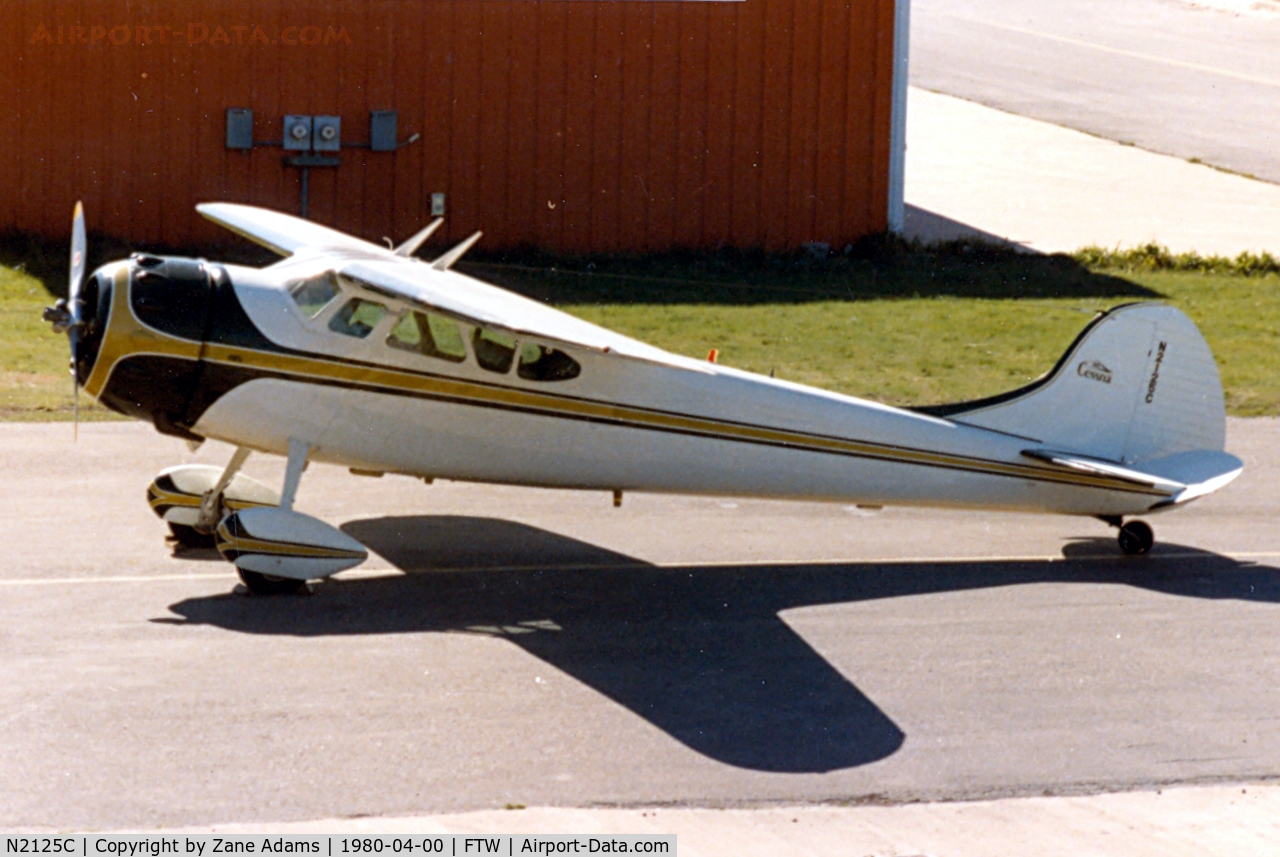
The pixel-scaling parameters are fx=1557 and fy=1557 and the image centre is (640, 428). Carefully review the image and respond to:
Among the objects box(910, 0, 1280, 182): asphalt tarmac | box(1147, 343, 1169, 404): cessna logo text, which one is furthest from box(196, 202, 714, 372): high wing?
box(910, 0, 1280, 182): asphalt tarmac

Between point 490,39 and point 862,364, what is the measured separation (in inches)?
337

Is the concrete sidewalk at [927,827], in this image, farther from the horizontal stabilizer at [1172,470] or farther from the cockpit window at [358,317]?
the cockpit window at [358,317]

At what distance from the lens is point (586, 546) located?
1241cm

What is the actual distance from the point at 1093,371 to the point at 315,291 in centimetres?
607

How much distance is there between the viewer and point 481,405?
36.4 ft

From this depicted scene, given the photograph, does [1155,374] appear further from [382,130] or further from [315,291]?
[382,130]

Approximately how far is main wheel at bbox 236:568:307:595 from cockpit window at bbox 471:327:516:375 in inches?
79.6

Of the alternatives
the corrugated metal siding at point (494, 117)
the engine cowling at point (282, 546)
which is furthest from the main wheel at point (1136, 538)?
the corrugated metal siding at point (494, 117)

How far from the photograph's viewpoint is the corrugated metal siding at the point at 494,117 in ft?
75.4

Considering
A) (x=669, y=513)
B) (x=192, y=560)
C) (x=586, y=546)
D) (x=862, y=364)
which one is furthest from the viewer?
(x=862, y=364)

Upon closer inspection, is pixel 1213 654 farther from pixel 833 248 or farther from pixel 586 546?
→ pixel 833 248

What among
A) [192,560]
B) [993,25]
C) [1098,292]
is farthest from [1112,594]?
[993,25]

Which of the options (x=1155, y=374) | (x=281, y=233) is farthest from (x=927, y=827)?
(x=281, y=233)
